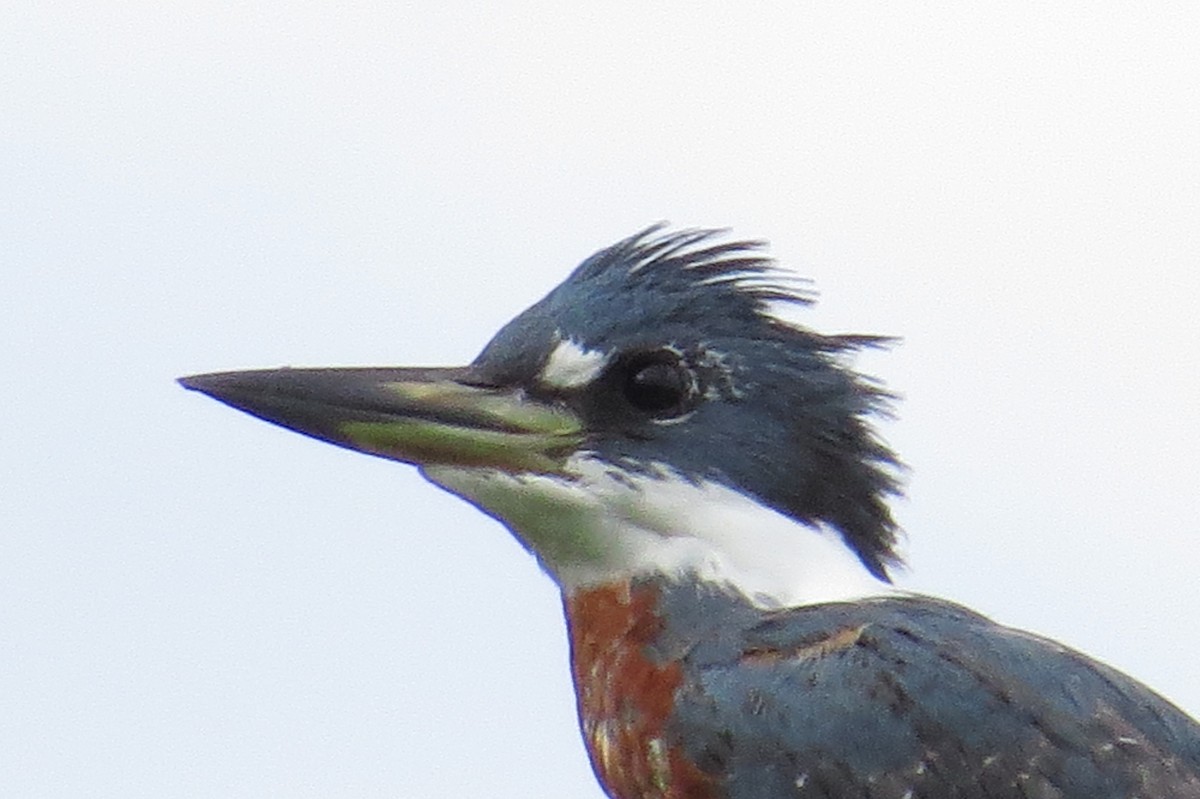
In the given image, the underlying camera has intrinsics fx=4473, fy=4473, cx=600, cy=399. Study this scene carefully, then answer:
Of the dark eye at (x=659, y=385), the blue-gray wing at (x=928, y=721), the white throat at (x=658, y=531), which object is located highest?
the dark eye at (x=659, y=385)

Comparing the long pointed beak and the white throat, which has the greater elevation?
the long pointed beak

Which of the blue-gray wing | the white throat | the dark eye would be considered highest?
the dark eye

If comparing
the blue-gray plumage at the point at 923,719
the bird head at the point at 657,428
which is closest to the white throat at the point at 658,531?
the bird head at the point at 657,428

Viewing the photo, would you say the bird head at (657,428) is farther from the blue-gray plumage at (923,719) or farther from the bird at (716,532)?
the blue-gray plumage at (923,719)

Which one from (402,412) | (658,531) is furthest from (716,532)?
(402,412)

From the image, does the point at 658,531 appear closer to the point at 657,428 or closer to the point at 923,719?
the point at 657,428

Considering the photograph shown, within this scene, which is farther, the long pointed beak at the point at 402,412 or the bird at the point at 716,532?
the long pointed beak at the point at 402,412

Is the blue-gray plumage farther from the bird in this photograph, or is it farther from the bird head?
the bird head

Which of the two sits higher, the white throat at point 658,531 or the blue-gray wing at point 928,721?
the white throat at point 658,531

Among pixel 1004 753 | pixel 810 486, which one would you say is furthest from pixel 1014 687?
pixel 810 486

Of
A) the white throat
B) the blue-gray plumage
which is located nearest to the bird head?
the white throat
